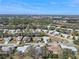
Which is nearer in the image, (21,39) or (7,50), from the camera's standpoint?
(7,50)

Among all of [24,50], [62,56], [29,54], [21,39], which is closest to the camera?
[62,56]

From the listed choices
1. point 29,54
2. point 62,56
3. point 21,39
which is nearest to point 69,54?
point 62,56

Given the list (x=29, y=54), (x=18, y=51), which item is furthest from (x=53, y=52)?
(x=18, y=51)

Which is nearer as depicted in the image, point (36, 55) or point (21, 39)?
point (36, 55)

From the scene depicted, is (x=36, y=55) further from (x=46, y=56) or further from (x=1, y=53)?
(x=1, y=53)

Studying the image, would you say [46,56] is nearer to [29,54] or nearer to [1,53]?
[29,54]

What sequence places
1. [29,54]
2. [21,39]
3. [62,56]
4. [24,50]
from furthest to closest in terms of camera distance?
[21,39] < [24,50] < [29,54] < [62,56]

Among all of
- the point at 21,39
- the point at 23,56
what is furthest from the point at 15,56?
the point at 21,39
